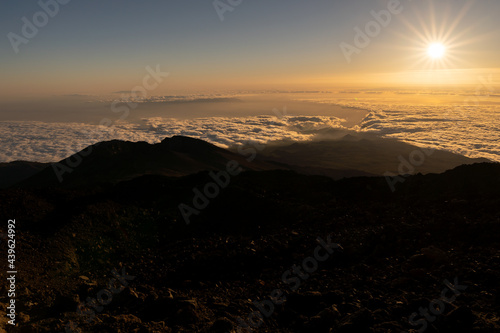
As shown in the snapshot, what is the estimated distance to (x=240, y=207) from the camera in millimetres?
17891

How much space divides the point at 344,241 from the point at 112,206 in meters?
12.0

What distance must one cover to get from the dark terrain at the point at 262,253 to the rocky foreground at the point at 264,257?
54mm

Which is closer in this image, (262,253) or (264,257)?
(264,257)

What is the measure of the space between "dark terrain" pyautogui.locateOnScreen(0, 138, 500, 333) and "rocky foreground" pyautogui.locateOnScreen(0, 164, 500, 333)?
5cm

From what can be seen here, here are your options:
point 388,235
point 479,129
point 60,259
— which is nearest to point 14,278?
point 60,259

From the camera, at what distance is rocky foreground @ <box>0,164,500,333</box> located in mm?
7211

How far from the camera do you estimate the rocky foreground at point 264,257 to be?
23.7 feet

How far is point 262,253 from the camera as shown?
12109 millimetres

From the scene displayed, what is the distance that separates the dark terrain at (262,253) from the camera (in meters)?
7.26

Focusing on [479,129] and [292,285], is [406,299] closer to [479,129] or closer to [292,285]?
[292,285]

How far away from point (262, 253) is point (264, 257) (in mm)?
284

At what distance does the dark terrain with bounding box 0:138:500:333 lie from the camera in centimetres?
726

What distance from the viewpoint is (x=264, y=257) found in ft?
38.9

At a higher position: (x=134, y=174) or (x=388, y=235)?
(x=388, y=235)
